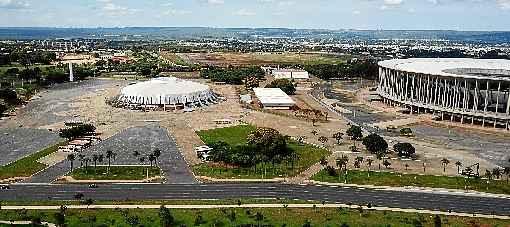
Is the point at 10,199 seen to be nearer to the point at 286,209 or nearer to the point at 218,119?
the point at 286,209

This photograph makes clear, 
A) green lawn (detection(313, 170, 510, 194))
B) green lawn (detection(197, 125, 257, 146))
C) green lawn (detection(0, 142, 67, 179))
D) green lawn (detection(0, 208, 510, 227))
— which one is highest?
green lawn (detection(197, 125, 257, 146))

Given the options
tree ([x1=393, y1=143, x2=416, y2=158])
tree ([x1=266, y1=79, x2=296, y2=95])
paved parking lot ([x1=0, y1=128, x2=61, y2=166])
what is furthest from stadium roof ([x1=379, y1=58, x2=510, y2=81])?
paved parking lot ([x1=0, y1=128, x2=61, y2=166])

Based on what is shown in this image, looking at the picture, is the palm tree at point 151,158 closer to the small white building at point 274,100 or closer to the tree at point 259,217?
the tree at point 259,217

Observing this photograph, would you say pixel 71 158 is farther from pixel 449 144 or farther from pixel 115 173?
pixel 449 144

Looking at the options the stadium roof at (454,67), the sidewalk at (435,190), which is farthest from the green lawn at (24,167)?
the stadium roof at (454,67)

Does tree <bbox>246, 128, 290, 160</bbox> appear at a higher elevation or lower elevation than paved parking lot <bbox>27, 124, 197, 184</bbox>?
higher

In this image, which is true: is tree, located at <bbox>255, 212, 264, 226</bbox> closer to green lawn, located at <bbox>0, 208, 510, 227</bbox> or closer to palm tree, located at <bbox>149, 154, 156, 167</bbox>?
green lawn, located at <bbox>0, 208, 510, 227</bbox>

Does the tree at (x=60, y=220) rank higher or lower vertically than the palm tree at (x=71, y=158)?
lower
